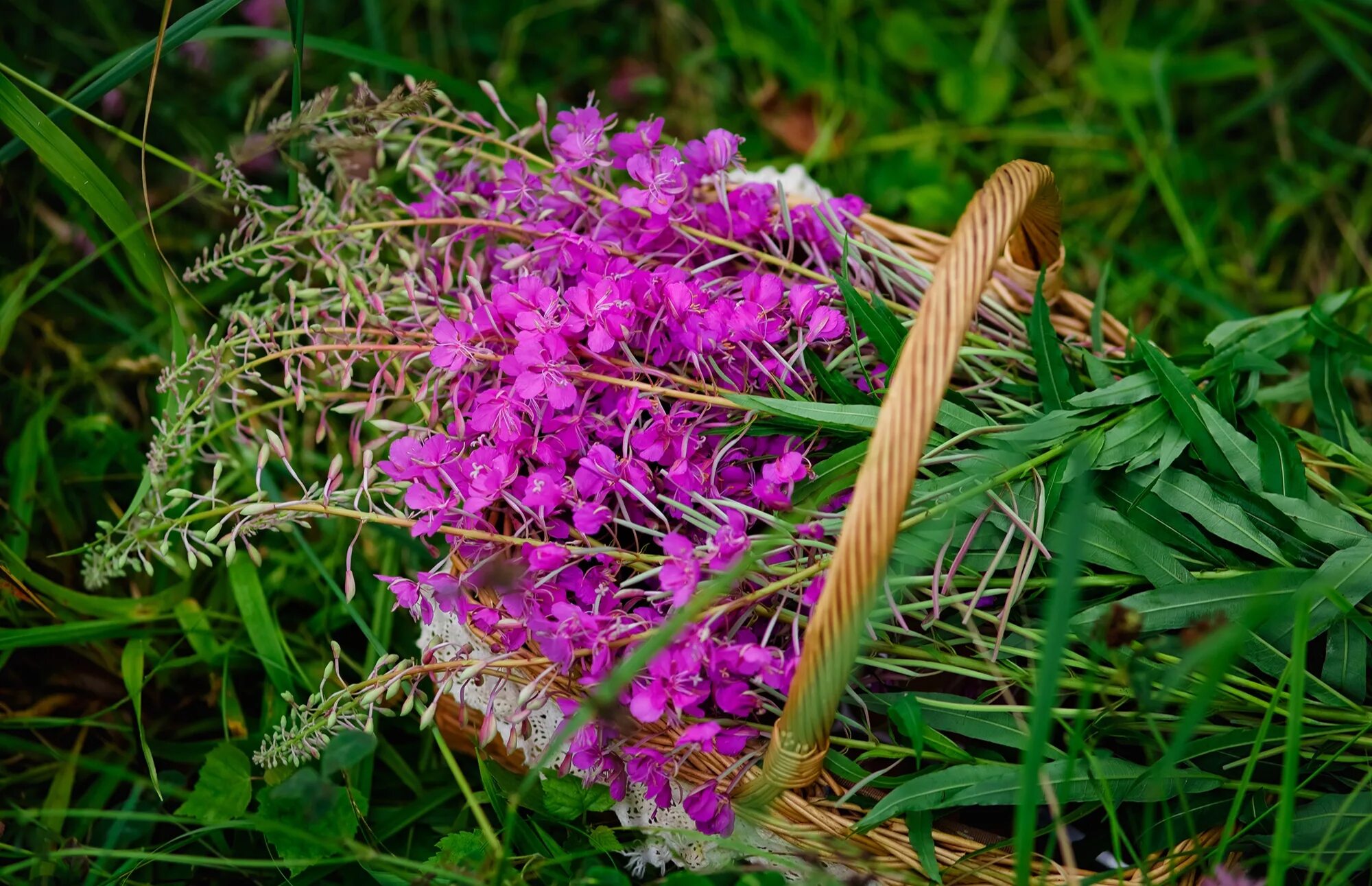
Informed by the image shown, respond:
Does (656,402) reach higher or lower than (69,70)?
lower

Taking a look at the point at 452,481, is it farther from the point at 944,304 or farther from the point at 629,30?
the point at 629,30

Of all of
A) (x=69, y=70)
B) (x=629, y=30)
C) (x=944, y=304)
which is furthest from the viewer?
(x=629, y=30)

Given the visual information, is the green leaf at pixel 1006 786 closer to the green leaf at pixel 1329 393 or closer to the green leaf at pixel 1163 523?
the green leaf at pixel 1163 523

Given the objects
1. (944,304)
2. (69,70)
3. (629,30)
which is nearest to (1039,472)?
(944,304)

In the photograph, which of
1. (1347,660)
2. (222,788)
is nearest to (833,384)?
(1347,660)

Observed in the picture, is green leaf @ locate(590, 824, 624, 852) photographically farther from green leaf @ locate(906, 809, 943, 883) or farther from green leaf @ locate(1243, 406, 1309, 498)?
green leaf @ locate(1243, 406, 1309, 498)
